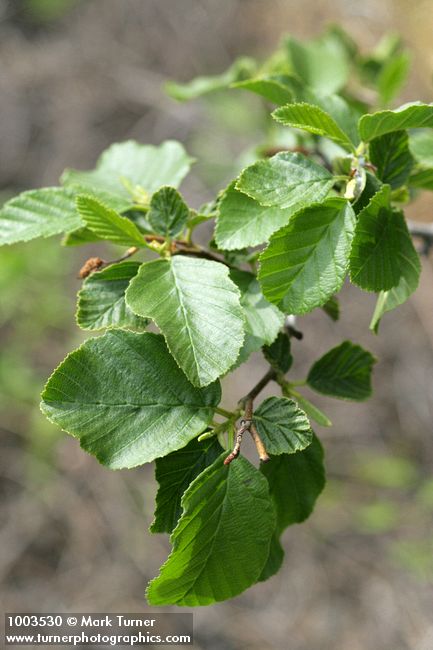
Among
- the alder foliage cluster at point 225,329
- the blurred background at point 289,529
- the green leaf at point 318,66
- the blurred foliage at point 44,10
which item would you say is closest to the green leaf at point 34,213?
the alder foliage cluster at point 225,329

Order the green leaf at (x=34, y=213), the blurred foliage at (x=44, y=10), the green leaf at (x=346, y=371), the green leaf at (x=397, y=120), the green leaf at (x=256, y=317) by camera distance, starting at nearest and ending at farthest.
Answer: the green leaf at (x=397, y=120) → the green leaf at (x=256, y=317) → the green leaf at (x=34, y=213) → the green leaf at (x=346, y=371) → the blurred foliage at (x=44, y=10)

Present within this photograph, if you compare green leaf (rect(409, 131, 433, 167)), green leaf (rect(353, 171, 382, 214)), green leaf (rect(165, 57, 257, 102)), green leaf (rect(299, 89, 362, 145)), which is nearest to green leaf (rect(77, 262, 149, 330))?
green leaf (rect(353, 171, 382, 214))

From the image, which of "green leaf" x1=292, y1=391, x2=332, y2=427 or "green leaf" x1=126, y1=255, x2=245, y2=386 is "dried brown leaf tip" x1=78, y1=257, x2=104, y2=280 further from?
"green leaf" x1=292, y1=391, x2=332, y2=427

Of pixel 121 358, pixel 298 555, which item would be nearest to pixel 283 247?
pixel 121 358

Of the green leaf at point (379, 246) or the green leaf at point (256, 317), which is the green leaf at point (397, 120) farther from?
the green leaf at point (256, 317)

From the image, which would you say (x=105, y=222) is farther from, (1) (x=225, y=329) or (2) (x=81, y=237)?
(1) (x=225, y=329)

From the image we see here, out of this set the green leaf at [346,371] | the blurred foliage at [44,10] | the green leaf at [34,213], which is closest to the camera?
the green leaf at [34,213]
